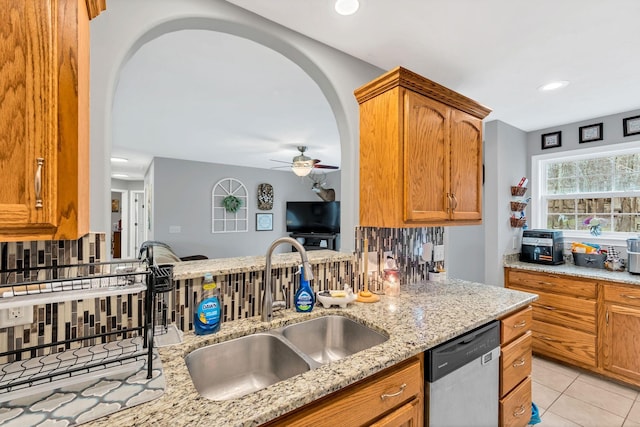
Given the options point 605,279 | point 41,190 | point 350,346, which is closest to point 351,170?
point 350,346

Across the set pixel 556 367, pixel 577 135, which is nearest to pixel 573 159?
pixel 577 135

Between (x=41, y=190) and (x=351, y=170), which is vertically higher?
(x=351, y=170)

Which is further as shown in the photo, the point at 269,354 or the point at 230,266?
the point at 230,266

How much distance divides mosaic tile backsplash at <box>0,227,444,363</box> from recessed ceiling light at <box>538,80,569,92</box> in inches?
72.3

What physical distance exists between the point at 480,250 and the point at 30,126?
3.77 meters

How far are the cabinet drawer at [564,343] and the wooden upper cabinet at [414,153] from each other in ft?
5.51

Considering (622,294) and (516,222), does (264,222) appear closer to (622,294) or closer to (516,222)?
(516,222)

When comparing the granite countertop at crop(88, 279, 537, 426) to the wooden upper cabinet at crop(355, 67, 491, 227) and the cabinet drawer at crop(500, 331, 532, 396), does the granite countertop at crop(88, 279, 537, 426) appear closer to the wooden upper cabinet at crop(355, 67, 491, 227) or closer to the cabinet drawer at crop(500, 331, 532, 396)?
the cabinet drawer at crop(500, 331, 532, 396)

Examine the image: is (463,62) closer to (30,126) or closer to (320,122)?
(320,122)

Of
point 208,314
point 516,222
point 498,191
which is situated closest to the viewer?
point 208,314

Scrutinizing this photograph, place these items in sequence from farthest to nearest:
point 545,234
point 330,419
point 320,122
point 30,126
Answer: point 320,122, point 545,234, point 330,419, point 30,126

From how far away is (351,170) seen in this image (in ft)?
6.00

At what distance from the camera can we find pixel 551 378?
97.9 inches

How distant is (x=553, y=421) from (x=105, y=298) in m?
2.79
